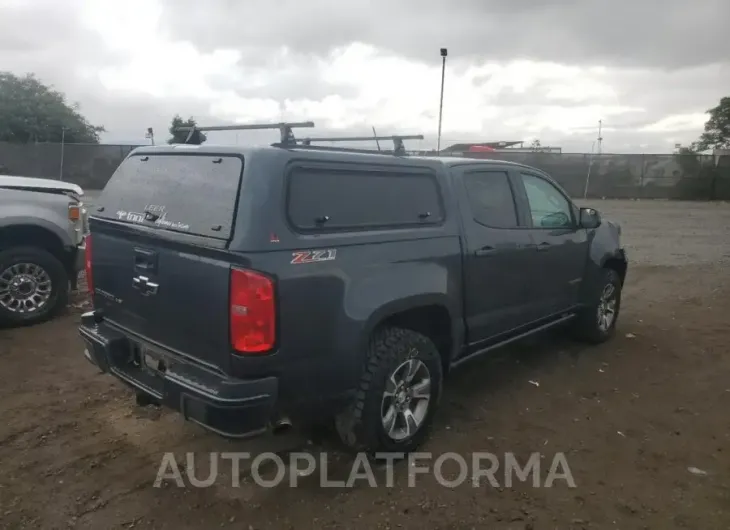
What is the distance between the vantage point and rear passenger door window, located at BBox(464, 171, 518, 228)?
4.33m

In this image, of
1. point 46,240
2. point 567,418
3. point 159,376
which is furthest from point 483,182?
point 46,240

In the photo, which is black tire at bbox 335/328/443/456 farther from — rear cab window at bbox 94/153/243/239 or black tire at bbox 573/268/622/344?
black tire at bbox 573/268/622/344

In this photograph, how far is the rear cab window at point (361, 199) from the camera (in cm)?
321

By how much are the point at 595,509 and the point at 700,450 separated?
3.72 feet

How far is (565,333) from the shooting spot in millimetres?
6242

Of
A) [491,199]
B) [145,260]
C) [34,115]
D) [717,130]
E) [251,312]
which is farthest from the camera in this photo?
[717,130]

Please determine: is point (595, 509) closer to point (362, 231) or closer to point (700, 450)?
point (700, 450)

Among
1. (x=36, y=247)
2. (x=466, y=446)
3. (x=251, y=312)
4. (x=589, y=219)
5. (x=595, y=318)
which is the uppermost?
(x=589, y=219)

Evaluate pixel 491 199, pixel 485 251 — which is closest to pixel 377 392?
pixel 485 251

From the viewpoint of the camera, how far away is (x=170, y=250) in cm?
326

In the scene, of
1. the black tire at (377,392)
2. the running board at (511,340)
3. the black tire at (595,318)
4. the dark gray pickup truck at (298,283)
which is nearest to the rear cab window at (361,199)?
the dark gray pickup truck at (298,283)

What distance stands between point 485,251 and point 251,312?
1.92 m

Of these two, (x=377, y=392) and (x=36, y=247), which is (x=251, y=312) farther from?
(x=36, y=247)

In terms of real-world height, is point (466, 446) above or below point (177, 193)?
below
